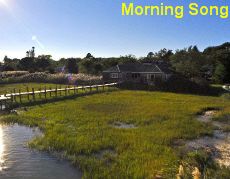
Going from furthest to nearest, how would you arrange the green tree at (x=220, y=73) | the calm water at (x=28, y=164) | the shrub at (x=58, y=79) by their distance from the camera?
the green tree at (x=220, y=73)
the shrub at (x=58, y=79)
the calm water at (x=28, y=164)

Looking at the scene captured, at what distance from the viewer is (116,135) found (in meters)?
18.8

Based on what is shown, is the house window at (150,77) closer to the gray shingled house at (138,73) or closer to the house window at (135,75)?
the gray shingled house at (138,73)

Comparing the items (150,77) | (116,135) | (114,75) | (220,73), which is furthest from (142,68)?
(116,135)

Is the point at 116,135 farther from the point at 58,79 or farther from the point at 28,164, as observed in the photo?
the point at 58,79

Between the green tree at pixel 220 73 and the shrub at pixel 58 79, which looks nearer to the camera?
the shrub at pixel 58 79

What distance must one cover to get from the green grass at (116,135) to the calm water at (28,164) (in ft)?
2.17

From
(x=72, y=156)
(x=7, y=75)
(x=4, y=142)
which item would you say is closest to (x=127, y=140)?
(x=72, y=156)

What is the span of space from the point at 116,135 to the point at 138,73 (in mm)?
46290

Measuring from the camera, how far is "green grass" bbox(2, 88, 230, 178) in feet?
43.0

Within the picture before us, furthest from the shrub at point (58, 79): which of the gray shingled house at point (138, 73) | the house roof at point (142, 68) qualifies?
the house roof at point (142, 68)

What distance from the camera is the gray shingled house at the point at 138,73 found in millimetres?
60750

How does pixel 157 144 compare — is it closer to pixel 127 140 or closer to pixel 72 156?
pixel 127 140

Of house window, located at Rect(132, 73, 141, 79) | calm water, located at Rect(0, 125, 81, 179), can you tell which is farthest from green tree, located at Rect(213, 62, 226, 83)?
calm water, located at Rect(0, 125, 81, 179)

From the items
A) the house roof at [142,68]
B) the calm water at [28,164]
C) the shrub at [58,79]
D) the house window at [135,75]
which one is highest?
the house roof at [142,68]
